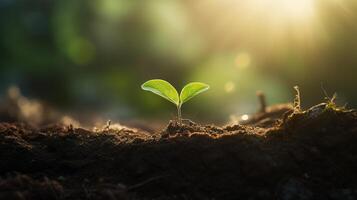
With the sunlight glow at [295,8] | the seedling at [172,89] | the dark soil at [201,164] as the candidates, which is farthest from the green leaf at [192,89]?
the sunlight glow at [295,8]

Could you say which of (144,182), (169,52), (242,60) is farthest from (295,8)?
(144,182)

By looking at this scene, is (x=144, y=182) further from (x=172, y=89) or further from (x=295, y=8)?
(x=295, y=8)

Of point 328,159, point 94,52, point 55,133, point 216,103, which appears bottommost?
point 328,159

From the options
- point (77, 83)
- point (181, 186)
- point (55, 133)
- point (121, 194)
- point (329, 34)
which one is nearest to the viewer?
point (121, 194)

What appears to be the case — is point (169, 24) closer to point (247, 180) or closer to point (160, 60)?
point (160, 60)

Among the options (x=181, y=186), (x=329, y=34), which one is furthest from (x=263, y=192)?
(x=329, y=34)
